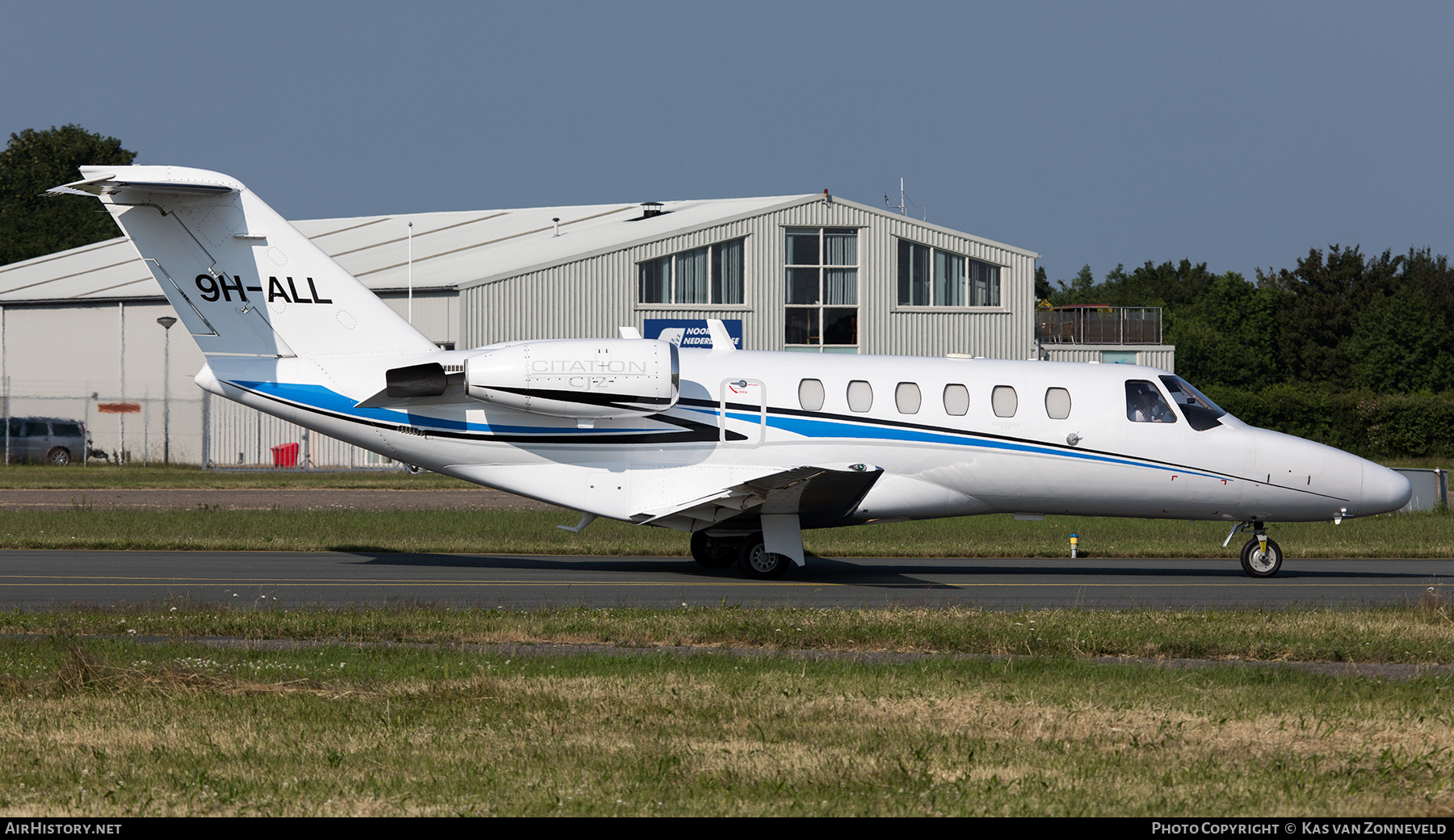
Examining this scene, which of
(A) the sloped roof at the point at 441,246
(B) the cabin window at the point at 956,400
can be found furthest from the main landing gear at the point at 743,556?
(A) the sloped roof at the point at 441,246

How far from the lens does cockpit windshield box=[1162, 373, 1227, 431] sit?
726 inches

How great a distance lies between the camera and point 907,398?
58.5 ft

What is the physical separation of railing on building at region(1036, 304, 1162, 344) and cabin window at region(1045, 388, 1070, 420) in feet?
110

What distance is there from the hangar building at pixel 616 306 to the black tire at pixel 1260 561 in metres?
25.5

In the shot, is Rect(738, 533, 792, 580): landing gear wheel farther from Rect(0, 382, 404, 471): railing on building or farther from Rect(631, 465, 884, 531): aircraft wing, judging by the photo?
Rect(0, 382, 404, 471): railing on building

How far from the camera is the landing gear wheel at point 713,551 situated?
18625mm

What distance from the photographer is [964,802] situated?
677 centimetres

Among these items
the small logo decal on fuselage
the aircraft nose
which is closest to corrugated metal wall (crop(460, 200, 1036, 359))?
the small logo decal on fuselage

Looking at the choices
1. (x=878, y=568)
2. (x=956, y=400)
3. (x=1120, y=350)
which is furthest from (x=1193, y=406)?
(x=1120, y=350)

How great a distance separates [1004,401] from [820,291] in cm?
2842

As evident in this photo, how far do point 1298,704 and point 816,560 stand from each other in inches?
437

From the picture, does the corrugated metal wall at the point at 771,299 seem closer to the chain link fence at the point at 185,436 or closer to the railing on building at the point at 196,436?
the chain link fence at the point at 185,436

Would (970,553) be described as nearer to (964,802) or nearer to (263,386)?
(263,386)

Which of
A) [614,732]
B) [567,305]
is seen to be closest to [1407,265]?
[567,305]
